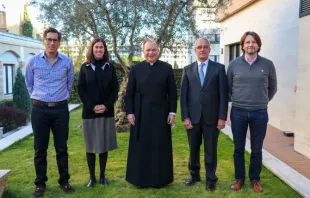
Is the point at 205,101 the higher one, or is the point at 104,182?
the point at 205,101

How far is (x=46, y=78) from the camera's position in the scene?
13.0 feet

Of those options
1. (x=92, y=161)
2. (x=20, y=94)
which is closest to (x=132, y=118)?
(x=92, y=161)

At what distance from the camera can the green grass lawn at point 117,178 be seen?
4.15m

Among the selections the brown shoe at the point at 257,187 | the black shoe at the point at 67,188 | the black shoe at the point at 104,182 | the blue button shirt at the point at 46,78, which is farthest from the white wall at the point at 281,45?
the blue button shirt at the point at 46,78

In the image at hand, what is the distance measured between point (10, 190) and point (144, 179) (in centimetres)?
179

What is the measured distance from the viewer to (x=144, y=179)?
427cm

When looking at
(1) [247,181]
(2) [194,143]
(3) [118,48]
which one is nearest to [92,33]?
(3) [118,48]

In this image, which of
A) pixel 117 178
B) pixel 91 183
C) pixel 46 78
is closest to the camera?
pixel 46 78

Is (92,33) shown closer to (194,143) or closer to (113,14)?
(113,14)

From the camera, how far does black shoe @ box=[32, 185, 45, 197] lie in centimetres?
407

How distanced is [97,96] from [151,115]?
75 centimetres

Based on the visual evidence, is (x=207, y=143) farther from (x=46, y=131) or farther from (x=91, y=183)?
(x=46, y=131)

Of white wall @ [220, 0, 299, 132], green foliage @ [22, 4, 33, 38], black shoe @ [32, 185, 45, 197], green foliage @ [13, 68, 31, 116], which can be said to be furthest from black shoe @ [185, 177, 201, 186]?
green foliage @ [22, 4, 33, 38]

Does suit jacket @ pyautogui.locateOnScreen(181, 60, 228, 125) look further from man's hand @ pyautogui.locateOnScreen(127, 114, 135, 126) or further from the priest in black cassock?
man's hand @ pyautogui.locateOnScreen(127, 114, 135, 126)
